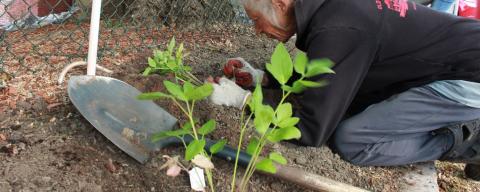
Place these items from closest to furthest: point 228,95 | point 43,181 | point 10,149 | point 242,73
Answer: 1. point 43,181
2. point 10,149
3. point 228,95
4. point 242,73

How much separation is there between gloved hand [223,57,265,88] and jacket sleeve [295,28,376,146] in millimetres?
486

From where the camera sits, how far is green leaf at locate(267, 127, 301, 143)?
1.31m

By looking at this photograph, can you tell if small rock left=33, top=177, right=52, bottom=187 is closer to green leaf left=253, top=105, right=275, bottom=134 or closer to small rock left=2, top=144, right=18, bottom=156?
small rock left=2, top=144, right=18, bottom=156

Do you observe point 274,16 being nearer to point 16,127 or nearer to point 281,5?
point 281,5

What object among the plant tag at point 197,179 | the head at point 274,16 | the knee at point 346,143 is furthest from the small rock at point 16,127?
the knee at point 346,143

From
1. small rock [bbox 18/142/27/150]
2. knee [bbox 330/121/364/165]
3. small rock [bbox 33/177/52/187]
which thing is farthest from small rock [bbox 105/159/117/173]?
knee [bbox 330/121/364/165]

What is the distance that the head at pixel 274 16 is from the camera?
6.52ft

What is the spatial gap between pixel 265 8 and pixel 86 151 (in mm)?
912

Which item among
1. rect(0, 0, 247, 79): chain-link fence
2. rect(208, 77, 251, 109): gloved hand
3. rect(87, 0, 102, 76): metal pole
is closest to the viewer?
rect(87, 0, 102, 76): metal pole

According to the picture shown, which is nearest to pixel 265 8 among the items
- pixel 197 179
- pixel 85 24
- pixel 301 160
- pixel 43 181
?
pixel 301 160

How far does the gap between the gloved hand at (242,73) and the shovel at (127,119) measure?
0.58 m

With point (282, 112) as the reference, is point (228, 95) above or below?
below

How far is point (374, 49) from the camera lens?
2.01 metres

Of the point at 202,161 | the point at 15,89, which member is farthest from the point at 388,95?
the point at 15,89
